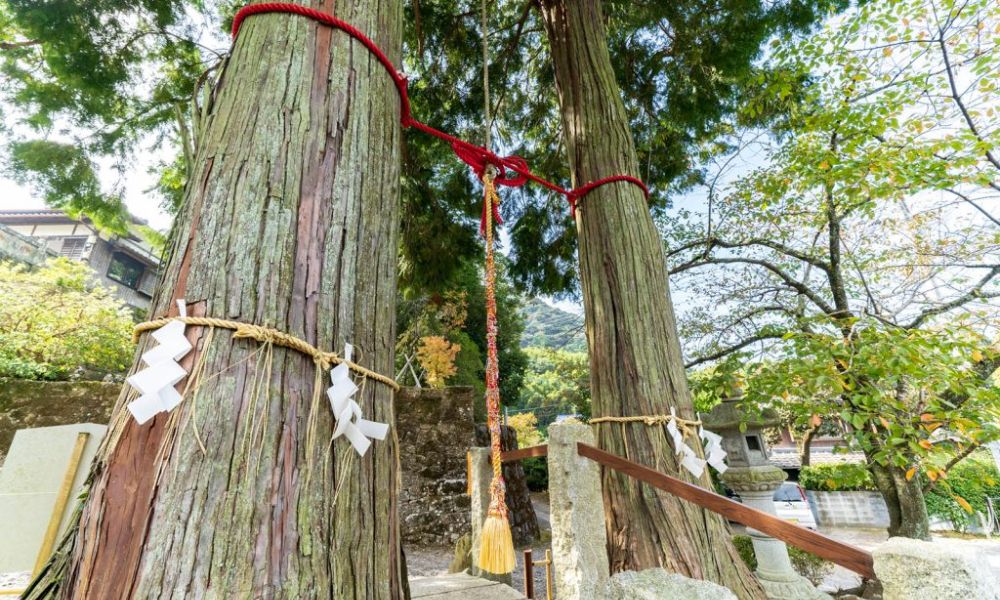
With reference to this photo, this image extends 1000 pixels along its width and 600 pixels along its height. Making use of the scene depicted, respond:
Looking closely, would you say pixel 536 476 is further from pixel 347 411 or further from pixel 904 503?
pixel 347 411

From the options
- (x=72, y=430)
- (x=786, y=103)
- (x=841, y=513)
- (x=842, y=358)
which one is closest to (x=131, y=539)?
(x=72, y=430)

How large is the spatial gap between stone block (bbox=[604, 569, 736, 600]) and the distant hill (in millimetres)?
1506

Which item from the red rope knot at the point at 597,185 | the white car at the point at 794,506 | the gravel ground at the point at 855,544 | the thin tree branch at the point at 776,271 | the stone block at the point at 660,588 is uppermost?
the thin tree branch at the point at 776,271

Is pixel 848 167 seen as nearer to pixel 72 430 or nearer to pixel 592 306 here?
pixel 592 306

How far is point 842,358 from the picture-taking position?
2.95 metres

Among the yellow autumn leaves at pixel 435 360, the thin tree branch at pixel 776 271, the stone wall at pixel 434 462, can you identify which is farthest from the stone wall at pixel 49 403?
the thin tree branch at pixel 776 271

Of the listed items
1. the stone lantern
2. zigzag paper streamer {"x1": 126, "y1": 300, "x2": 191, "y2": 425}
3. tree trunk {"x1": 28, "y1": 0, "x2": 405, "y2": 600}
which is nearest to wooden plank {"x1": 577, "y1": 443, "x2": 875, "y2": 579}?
tree trunk {"x1": 28, "y1": 0, "x2": 405, "y2": 600}

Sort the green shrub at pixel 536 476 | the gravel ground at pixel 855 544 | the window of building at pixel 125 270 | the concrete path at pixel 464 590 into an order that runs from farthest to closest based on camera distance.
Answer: the window of building at pixel 125 270 < the green shrub at pixel 536 476 < the gravel ground at pixel 855 544 < the concrete path at pixel 464 590

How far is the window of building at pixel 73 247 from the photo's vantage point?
37.0ft

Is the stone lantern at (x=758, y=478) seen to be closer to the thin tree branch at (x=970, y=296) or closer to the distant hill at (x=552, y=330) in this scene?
the distant hill at (x=552, y=330)

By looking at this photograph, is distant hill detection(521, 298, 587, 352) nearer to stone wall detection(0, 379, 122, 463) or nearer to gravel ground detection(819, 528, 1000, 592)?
gravel ground detection(819, 528, 1000, 592)

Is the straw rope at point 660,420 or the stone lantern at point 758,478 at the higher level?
the straw rope at point 660,420

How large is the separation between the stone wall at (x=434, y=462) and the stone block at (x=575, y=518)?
14.4ft

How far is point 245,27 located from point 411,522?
5636 mm
